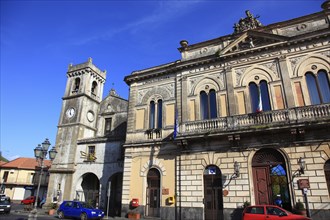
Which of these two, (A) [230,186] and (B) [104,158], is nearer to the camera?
(A) [230,186]

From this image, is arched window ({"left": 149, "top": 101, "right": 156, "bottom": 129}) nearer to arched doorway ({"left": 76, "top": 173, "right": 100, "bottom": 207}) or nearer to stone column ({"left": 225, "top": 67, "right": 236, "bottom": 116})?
stone column ({"left": 225, "top": 67, "right": 236, "bottom": 116})

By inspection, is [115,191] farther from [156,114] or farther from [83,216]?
[156,114]

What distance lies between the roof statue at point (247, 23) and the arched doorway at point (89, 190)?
21131 millimetres

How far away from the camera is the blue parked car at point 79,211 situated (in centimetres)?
1723

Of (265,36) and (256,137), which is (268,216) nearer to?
(256,137)

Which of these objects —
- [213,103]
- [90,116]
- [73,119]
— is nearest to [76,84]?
[90,116]

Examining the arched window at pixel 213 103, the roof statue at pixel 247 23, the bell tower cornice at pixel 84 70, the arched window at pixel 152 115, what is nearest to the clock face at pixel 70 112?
the bell tower cornice at pixel 84 70

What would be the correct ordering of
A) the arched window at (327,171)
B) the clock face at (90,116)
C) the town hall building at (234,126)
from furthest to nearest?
the clock face at (90,116), the town hall building at (234,126), the arched window at (327,171)

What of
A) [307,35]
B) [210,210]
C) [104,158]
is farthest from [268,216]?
[104,158]

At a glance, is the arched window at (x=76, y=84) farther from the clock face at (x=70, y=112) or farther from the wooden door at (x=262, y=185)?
the wooden door at (x=262, y=185)

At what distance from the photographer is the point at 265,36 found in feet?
59.1

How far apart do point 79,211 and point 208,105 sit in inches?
497

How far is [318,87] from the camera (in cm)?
1598

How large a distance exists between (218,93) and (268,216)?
9489mm
